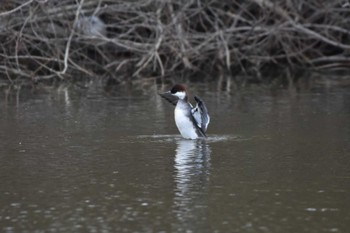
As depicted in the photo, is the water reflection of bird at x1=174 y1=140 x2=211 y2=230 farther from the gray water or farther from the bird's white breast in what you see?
the bird's white breast

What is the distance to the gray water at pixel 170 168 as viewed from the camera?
748cm

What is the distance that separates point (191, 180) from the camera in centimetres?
896

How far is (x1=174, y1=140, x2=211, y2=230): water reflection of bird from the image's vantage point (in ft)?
25.0

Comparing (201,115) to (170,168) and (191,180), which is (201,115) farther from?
(191,180)

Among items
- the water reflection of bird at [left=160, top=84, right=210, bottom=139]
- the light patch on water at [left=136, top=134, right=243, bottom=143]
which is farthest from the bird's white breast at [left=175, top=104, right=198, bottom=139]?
the light patch on water at [left=136, top=134, right=243, bottom=143]

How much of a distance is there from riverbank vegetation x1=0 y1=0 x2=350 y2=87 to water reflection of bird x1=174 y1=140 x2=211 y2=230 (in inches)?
309

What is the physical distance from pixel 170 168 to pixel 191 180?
2.21ft

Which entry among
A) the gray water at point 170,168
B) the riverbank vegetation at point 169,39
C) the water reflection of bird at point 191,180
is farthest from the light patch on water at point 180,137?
the riverbank vegetation at point 169,39

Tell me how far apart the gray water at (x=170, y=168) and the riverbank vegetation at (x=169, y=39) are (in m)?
3.92

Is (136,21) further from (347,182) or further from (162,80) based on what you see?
(347,182)

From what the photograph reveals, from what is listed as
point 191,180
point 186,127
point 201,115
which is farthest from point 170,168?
point 201,115

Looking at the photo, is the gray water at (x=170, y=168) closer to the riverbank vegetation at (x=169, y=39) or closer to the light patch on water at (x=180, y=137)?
the light patch on water at (x=180, y=137)

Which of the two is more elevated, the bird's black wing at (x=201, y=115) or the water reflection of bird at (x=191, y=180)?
the bird's black wing at (x=201, y=115)

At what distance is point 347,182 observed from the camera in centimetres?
882
